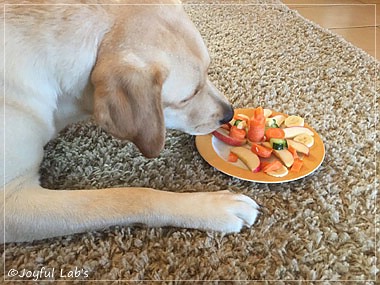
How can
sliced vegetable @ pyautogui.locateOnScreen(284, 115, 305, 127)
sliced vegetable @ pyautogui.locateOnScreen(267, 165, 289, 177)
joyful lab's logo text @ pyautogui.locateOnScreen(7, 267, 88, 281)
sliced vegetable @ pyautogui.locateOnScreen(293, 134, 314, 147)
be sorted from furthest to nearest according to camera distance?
sliced vegetable @ pyautogui.locateOnScreen(284, 115, 305, 127)
sliced vegetable @ pyautogui.locateOnScreen(293, 134, 314, 147)
sliced vegetable @ pyautogui.locateOnScreen(267, 165, 289, 177)
joyful lab's logo text @ pyautogui.locateOnScreen(7, 267, 88, 281)

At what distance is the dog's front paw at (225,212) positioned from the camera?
1178mm

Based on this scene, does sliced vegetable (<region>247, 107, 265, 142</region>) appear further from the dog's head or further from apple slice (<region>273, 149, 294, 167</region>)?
the dog's head

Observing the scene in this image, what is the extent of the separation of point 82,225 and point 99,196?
0.26ft

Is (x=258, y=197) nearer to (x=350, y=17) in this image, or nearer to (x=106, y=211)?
(x=106, y=211)

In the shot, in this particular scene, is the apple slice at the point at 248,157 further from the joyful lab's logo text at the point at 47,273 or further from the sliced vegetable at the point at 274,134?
the joyful lab's logo text at the point at 47,273

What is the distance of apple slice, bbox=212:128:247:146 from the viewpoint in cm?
148

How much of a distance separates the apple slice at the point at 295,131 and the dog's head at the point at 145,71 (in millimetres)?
411

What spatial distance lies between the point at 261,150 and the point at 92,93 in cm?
53

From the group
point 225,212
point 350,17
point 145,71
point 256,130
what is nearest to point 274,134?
point 256,130

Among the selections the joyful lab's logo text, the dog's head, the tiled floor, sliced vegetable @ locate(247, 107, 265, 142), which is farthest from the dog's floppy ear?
the tiled floor

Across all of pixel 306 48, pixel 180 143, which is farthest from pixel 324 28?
pixel 180 143

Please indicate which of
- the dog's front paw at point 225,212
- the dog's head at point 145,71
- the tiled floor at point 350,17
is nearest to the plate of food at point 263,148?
the dog's front paw at point 225,212

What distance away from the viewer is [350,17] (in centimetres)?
295

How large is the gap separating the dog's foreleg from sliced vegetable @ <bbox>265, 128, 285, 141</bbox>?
337 mm
